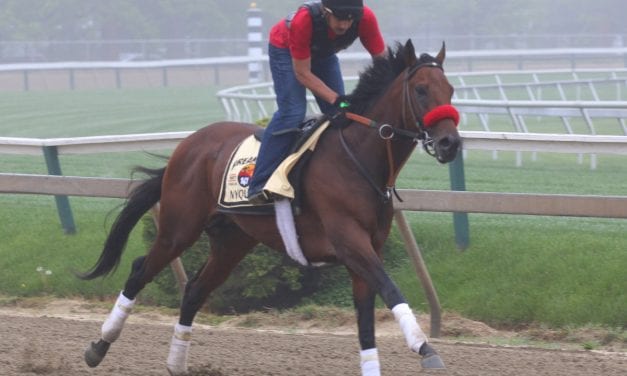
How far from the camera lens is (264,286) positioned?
7.43 metres

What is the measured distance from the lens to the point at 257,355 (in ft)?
20.9

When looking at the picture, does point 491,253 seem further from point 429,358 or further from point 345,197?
point 429,358

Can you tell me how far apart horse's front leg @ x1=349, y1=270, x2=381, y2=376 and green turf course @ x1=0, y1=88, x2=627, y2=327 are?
6.77 ft

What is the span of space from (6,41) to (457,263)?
31.7 m

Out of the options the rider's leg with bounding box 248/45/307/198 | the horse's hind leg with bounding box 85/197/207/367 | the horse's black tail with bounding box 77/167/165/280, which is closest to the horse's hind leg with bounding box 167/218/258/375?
the horse's hind leg with bounding box 85/197/207/367

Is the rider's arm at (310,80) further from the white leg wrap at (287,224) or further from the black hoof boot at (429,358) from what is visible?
the black hoof boot at (429,358)

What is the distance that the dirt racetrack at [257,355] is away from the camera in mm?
5871

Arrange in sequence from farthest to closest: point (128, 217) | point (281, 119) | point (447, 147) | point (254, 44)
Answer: point (254, 44) → point (128, 217) → point (281, 119) → point (447, 147)

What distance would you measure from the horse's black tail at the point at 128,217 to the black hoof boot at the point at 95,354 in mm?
663

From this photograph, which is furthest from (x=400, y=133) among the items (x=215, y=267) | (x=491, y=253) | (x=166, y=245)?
(x=491, y=253)

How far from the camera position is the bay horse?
16.4ft

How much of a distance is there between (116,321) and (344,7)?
213cm

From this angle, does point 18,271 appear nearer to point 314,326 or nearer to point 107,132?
point 314,326

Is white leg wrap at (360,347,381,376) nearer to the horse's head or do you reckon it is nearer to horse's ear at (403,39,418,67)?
the horse's head
